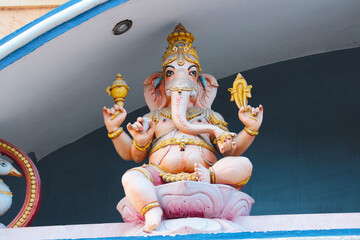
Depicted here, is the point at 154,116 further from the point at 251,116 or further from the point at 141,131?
the point at 251,116

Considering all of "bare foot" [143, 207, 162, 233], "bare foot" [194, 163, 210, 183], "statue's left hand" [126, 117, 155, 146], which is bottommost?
"bare foot" [143, 207, 162, 233]

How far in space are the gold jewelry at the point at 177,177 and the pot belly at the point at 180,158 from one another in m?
0.07

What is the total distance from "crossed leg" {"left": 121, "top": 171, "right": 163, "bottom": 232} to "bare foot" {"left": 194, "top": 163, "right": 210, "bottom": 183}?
26 centimetres

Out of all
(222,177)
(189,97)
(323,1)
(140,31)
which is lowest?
(222,177)

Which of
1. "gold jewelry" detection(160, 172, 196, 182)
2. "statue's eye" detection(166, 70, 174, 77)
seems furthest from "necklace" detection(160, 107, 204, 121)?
"gold jewelry" detection(160, 172, 196, 182)

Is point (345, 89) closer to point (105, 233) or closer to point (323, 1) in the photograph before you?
point (323, 1)

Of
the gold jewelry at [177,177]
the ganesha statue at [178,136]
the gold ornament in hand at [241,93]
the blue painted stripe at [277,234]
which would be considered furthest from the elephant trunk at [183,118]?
the blue painted stripe at [277,234]

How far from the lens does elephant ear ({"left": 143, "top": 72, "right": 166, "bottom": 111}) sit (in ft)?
19.1

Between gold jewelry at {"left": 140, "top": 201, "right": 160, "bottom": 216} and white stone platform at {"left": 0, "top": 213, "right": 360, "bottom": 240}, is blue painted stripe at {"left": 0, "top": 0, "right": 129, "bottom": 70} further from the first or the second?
gold jewelry at {"left": 140, "top": 201, "right": 160, "bottom": 216}

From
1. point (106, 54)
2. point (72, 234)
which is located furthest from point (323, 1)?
point (72, 234)

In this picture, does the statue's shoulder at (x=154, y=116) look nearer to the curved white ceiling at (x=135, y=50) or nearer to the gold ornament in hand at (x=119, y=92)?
the gold ornament in hand at (x=119, y=92)

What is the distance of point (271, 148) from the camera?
679cm

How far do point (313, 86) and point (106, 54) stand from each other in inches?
69.5

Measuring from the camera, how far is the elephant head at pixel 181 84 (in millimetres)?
5477
